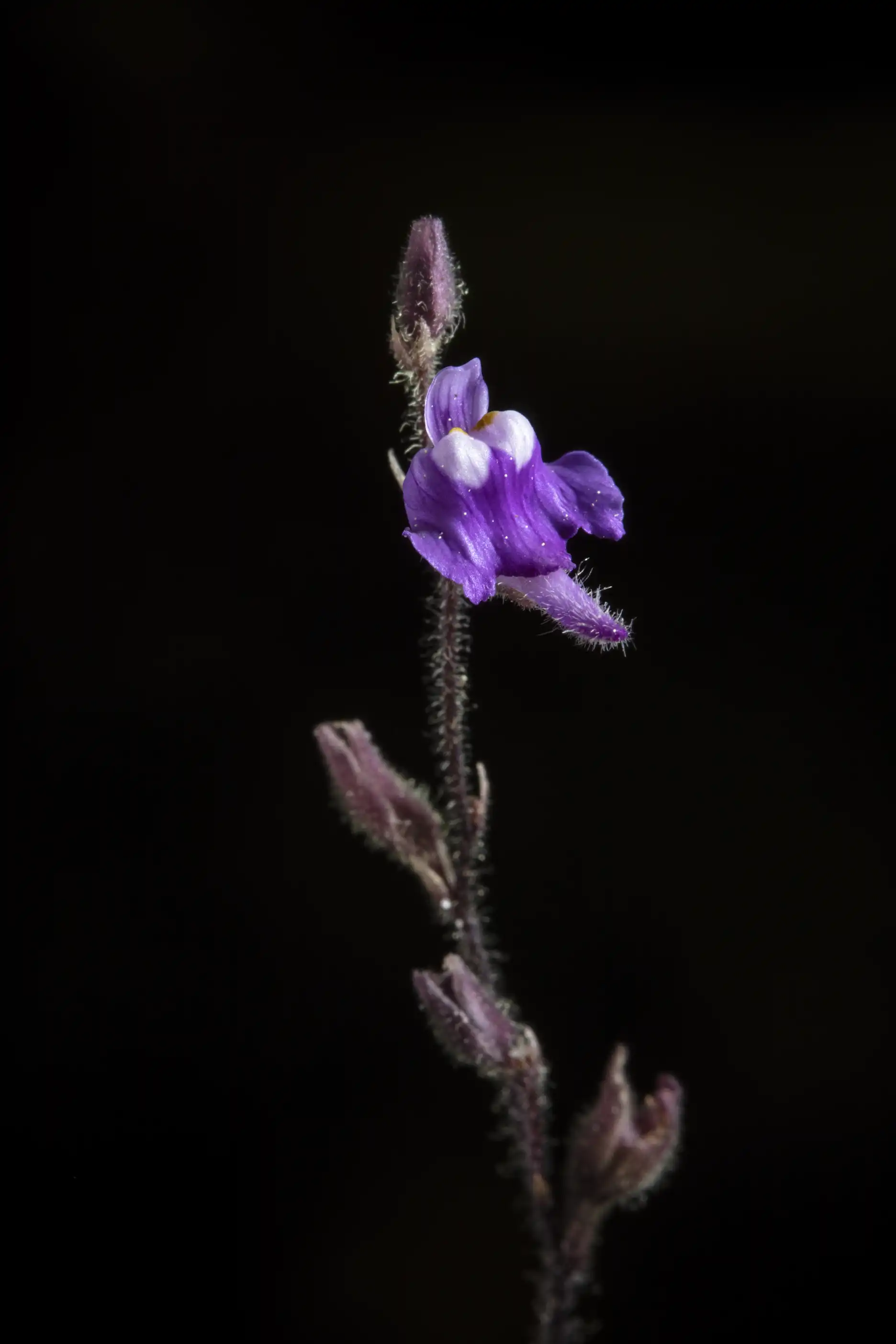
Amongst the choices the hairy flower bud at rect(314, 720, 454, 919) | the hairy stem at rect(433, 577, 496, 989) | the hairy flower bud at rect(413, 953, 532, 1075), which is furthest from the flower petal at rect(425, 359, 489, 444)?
the hairy flower bud at rect(413, 953, 532, 1075)

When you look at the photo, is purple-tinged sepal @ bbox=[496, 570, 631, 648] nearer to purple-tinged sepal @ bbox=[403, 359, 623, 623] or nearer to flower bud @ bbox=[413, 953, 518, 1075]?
purple-tinged sepal @ bbox=[403, 359, 623, 623]

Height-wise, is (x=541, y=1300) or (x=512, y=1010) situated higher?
(x=512, y=1010)

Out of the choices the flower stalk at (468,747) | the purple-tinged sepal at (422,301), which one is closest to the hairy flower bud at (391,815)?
the flower stalk at (468,747)

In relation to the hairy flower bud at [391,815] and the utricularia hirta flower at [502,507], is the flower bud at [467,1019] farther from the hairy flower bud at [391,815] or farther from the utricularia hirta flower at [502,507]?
the utricularia hirta flower at [502,507]

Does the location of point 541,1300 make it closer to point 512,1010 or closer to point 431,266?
point 512,1010

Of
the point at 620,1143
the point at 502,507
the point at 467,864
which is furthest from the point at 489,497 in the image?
the point at 620,1143

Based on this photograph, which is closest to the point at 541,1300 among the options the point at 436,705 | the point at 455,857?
the point at 455,857
